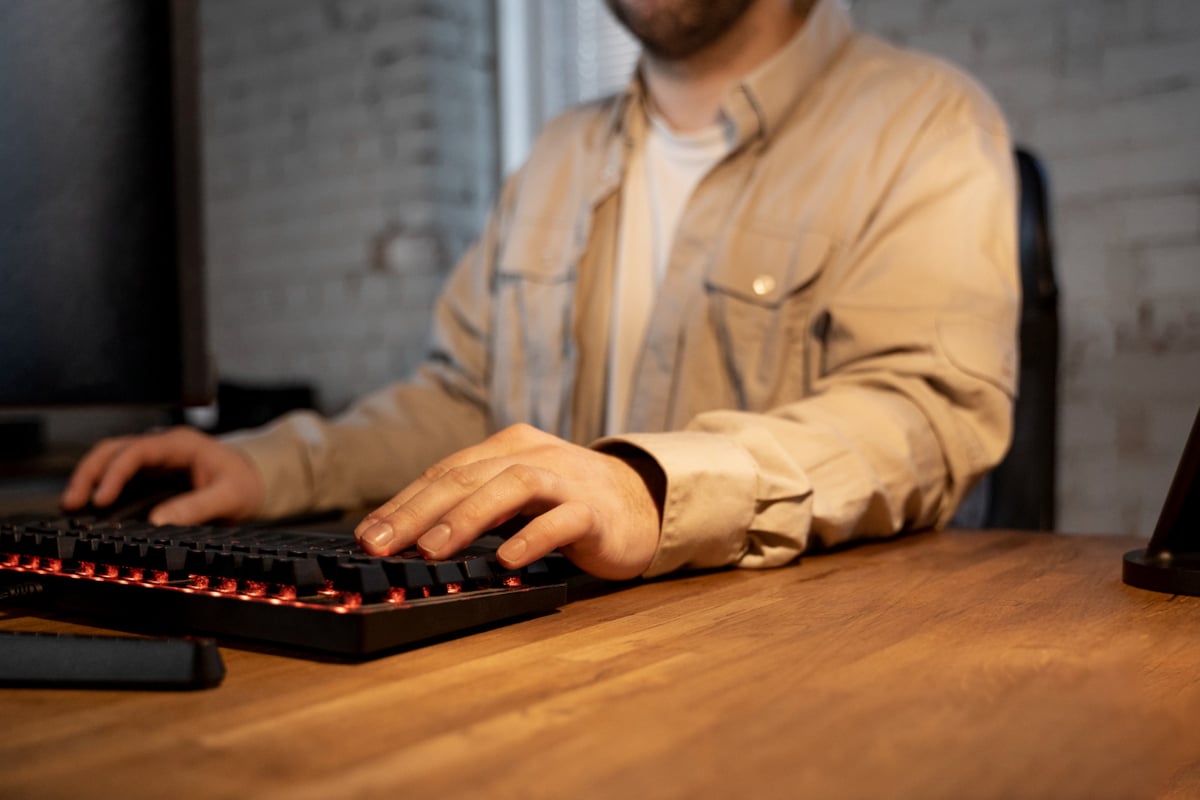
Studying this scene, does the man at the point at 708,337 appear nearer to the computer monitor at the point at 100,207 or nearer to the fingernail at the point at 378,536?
the fingernail at the point at 378,536

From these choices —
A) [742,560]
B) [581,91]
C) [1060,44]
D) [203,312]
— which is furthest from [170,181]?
[581,91]

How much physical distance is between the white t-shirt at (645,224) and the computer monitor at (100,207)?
60 cm

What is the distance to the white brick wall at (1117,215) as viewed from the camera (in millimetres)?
2180

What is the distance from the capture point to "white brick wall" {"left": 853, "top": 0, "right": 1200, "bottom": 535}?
2180mm

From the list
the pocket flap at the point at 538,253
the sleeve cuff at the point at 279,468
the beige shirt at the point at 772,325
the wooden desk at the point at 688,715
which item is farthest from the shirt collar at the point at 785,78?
the wooden desk at the point at 688,715

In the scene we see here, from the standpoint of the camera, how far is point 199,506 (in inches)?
41.1

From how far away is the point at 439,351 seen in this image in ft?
5.28

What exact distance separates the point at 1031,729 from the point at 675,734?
13cm

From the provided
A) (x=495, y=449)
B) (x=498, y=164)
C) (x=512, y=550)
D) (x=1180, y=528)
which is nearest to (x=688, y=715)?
(x=512, y=550)

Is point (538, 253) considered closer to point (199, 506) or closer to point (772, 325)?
point (772, 325)

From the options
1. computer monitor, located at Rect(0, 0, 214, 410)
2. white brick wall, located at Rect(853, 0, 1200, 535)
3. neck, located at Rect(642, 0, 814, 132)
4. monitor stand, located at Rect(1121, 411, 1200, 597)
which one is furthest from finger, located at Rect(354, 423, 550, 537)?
white brick wall, located at Rect(853, 0, 1200, 535)

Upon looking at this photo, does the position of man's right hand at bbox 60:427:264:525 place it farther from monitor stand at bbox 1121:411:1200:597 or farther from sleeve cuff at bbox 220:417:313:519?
monitor stand at bbox 1121:411:1200:597

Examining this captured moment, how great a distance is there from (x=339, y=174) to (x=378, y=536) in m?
3.00

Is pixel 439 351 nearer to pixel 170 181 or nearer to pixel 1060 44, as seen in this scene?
pixel 170 181
